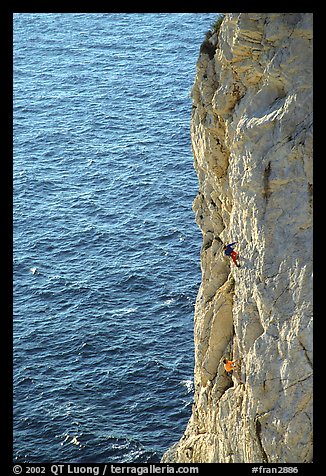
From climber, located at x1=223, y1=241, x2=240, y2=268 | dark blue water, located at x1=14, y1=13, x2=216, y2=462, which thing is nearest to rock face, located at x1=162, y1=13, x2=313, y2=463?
climber, located at x1=223, y1=241, x2=240, y2=268

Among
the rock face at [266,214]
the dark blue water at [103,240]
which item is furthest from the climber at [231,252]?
the dark blue water at [103,240]

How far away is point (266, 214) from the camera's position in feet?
127

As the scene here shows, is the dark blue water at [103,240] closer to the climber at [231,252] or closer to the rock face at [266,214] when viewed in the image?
the rock face at [266,214]

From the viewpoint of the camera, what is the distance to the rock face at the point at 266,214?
119 feet

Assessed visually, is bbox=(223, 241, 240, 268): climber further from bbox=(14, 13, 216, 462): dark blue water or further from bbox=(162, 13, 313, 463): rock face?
bbox=(14, 13, 216, 462): dark blue water

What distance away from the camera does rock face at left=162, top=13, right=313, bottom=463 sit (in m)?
36.3

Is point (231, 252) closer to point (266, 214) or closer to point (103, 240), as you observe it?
point (266, 214)

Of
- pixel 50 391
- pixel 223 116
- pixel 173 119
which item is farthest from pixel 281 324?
pixel 173 119

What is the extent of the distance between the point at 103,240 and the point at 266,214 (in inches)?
2474

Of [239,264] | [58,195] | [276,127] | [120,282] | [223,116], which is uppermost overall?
[58,195]

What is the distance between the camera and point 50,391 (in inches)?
3204

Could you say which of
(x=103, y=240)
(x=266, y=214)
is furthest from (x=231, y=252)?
(x=103, y=240)

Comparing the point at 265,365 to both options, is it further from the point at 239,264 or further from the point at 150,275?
the point at 150,275

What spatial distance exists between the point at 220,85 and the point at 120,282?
5317cm
